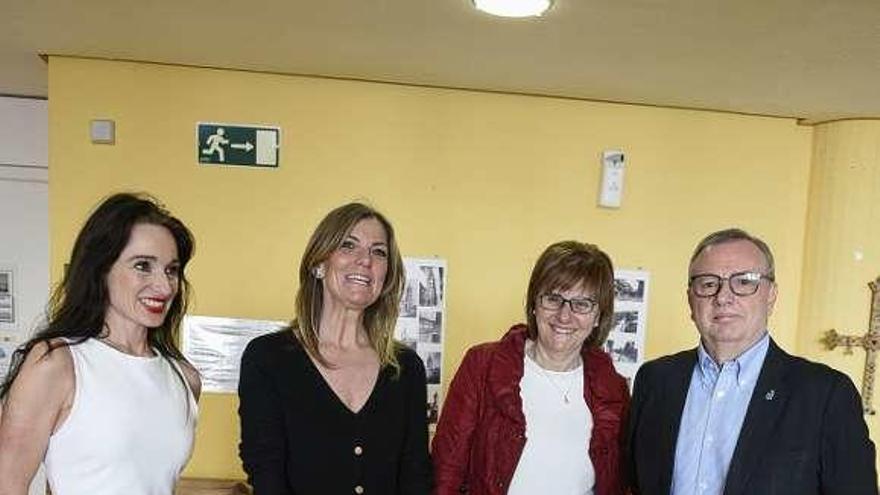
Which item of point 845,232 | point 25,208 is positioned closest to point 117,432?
point 25,208

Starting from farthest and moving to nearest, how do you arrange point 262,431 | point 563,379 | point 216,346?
1. point 216,346
2. point 563,379
3. point 262,431

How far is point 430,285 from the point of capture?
2506mm

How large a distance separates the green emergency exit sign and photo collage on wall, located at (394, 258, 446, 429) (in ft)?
2.15

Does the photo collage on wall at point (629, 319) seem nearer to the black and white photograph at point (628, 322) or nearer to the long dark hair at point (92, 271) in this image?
the black and white photograph at point (628, 322)

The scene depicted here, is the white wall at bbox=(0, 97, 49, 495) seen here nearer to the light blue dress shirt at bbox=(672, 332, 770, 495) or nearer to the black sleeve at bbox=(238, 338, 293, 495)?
the black sleeve at bbox=(238, 338, 293, 495)

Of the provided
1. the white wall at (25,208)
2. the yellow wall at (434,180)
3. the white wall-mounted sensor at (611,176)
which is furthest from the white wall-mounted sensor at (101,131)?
the white wall-mounted sensor at (611,176)

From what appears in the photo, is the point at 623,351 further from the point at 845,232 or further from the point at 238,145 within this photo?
the point at 238,145

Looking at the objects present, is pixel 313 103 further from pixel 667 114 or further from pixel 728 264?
pixel 728 264

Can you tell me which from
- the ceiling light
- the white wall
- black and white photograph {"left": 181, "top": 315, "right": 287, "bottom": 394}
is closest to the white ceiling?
the ceiling light

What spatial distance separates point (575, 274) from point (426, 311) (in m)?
1.02

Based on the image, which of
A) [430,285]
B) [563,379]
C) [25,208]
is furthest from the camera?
[25,208]

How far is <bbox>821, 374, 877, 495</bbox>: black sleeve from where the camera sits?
1.25 metres

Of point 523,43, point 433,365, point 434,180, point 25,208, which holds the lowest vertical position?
point 433,365

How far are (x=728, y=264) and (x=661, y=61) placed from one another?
868 mm
